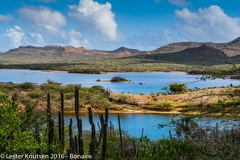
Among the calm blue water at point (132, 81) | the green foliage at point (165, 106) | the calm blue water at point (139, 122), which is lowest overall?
the calm blue water at point (139, 122)

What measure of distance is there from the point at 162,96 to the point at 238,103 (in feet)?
178

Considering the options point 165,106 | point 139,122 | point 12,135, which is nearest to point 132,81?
point 165,106

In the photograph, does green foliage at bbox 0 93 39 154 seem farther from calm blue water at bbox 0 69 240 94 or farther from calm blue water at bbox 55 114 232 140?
calm blue water at bbox 0 69 240 94

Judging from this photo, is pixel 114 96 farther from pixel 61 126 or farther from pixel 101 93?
pixel 61 126

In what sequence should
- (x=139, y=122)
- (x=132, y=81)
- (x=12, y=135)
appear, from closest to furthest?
(x=12, y=135), (x=139, y=122), (x=132, y=81)

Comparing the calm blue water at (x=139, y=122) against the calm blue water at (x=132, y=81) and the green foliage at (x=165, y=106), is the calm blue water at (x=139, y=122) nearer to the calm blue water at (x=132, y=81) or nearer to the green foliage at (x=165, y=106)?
the green foliage at (x=165, y=106)

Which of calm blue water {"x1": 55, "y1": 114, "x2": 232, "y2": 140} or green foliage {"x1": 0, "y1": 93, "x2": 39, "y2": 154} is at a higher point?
green foliage {"x1": 0, "y1": 93, "x2": 39, "y2": 154}

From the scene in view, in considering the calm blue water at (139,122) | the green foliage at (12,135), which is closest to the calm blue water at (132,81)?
the calm blue water at (139,122)

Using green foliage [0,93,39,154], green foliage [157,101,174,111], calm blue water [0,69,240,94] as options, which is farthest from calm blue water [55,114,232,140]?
calm blue water [0,69,240,94]

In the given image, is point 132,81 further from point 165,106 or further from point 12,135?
point 12,135

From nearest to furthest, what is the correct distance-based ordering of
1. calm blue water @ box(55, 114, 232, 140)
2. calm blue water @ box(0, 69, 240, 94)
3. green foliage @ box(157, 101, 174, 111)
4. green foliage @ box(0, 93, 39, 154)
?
green foliage @ box(0, 93, 39, 154) → calm blue water @ box(55, 114, 232, 140) → green foliage @ box(157, 101, 174, 111) → calm blue water @ box(0, 69, 240, 94)

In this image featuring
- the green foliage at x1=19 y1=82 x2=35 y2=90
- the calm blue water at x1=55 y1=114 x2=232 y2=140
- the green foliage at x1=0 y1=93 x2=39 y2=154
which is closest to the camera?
the green foliage at x1=0 y1=93 x2=39 y2=154

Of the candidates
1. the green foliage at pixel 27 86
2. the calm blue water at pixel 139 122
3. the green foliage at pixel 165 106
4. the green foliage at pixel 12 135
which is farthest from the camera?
the green foliage at pixel 27 86

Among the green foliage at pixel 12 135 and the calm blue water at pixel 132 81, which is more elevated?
the green foliage at pixel 12 135
